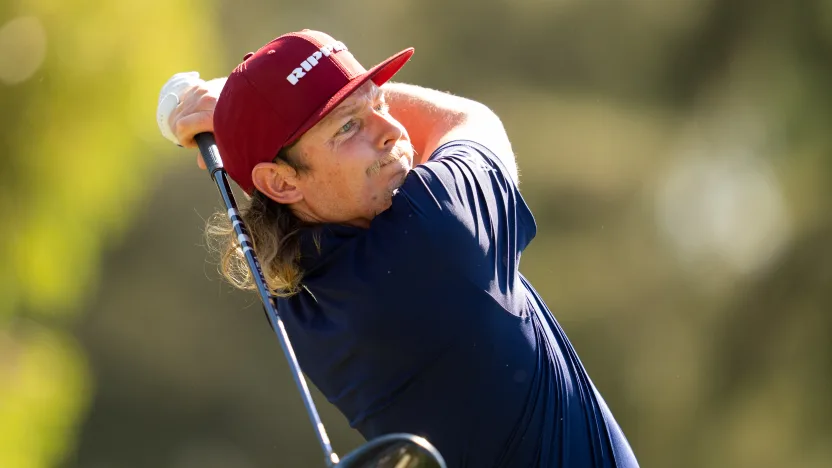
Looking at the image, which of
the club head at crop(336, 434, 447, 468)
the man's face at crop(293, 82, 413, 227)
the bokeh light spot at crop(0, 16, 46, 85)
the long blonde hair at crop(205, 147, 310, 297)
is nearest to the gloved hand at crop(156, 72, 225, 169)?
the long blonde hair at crop(205, 147, 310, 297)

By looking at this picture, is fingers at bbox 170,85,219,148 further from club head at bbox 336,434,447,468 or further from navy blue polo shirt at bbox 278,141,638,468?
club head at bbox 336,434,447,468

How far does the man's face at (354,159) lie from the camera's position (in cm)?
241

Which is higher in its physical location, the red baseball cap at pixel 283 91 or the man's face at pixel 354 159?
the red baseball cap at pixel 283 91

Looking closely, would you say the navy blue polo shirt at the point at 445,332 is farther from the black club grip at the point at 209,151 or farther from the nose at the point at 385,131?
the black club grip at the point at 209,151

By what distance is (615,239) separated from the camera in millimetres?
8352

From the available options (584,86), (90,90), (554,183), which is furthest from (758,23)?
(90,90)

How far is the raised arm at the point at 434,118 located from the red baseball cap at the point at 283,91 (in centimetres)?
41

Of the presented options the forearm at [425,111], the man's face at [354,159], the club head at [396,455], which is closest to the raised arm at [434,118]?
the forearm at [425,111]

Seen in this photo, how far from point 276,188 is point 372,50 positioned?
5.42m

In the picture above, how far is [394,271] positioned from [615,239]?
20.6 feet

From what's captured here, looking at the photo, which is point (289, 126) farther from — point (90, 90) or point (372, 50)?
point (372, 50)

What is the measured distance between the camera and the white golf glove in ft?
9.41

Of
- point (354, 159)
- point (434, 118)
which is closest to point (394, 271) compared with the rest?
point (354, 159)

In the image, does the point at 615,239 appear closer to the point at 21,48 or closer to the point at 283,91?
the point at 21,48
